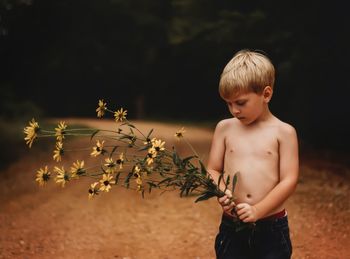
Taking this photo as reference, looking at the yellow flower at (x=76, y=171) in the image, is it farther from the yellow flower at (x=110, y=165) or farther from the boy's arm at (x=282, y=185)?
the boy's arm at (x=282, y=185)

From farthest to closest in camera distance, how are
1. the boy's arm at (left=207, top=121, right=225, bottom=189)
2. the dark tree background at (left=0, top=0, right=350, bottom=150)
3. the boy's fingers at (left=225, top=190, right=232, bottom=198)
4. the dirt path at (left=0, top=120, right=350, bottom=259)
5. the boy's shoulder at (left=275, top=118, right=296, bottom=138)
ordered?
the dark tree background at (left=0, top=0, right=350, bottom=150), the dirt path at (left=0, top=120, right=350, bottom=259), the boy's arm at (left=207, top=121, right=225, bottom=189), the boy's shoulder at (left=275, top=118, right=296, bottom=138), the boy's fingers at (left=225, top=190, right=232, bottom=198)

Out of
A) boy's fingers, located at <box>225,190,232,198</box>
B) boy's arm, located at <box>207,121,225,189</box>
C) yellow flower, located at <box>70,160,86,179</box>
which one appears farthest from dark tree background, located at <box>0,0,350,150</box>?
yellow flower, located at <box>70,160,86,179</box>

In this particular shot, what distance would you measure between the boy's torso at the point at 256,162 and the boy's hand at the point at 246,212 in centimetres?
15

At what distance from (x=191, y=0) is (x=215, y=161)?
13.5 m

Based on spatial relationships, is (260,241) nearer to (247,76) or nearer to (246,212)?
(246,212)

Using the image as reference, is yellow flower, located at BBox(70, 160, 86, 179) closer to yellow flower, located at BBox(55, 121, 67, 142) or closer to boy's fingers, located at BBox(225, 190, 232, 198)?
yellow flower, located at BBox(55, 121, 67, 142)

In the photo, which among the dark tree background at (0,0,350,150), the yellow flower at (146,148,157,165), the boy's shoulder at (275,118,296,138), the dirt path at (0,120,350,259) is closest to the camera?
the yellow flower at (146,148,157,165)

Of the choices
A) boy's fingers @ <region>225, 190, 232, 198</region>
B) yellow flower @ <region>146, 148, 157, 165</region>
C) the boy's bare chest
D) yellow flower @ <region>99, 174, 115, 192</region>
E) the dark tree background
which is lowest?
boy's fingers @ <region>225, 190, 232, 198</region>

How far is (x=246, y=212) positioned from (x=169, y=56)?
25178mm

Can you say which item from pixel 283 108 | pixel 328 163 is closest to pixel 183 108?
pixel 283 108

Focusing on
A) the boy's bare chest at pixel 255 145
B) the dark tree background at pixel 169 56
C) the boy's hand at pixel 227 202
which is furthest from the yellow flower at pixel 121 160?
the dark tree background at pixel 169 56

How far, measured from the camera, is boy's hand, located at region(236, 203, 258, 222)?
221 cm

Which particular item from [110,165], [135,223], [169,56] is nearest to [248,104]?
[110,165]

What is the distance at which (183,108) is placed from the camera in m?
27.3
